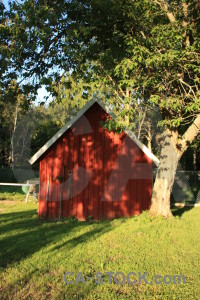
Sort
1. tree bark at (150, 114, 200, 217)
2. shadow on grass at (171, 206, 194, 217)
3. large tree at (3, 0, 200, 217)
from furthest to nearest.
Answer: shadow on grass at (171, 206, 194, 217), tree bark at (150, 114, 200, 217), large tree at (3, 0, 200, 217)

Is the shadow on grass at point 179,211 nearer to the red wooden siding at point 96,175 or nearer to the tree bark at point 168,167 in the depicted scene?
the red wooden siding at point 96,175

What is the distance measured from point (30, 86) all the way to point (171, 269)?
666cm

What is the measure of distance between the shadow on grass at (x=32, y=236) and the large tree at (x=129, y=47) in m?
2.86

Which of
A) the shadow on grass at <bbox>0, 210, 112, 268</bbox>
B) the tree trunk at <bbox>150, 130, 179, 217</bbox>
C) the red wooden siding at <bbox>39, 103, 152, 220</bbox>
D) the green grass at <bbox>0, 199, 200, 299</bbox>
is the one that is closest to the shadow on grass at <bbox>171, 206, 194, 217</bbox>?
the red wooden siding at <bbox>39, 103, 152, 220</bbox>

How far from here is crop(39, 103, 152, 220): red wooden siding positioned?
11.5 m

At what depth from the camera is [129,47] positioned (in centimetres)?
854

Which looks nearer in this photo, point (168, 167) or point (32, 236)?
point (32, 236)

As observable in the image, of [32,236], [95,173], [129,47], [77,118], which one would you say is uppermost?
[129,47]

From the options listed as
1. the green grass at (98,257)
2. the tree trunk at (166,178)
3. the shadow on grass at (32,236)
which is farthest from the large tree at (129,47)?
the shadow on grass at (32,236)

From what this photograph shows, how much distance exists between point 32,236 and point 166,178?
484cm

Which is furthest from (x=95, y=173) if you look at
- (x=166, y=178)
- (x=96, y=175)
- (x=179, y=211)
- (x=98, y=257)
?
(x=98, y=257)

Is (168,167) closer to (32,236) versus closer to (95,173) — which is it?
(95,173)

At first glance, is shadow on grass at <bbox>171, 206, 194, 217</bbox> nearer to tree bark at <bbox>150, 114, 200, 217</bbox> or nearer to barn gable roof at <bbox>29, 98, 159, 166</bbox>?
tree bark at <bbox>150, 114, 200, 217</bbox>

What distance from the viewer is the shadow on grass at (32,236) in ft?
20.9
